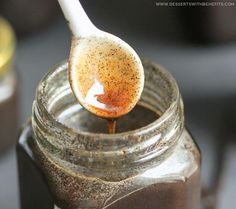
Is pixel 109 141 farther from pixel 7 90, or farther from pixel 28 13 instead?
pixel 28 13

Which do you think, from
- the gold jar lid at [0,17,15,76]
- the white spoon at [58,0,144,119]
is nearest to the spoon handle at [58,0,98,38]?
the white spoon at [58,0,144,119]

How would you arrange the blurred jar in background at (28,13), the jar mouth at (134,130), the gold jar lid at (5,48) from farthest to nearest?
the blurred jar in background at (28,13)
the gold jar lid at (5,48)
the jar mouth at (134,130)

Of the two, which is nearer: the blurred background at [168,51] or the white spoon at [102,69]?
the white spoon at [102,69]

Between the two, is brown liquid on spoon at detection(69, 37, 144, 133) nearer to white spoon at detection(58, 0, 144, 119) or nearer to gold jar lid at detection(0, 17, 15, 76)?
white spoon at detection(58, 0, 144, 119)

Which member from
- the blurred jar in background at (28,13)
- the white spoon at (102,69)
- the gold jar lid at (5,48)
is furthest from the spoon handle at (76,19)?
the blurred jar in background at (28,13)

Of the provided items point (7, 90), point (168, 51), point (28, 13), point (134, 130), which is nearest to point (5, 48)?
point (7, 90)

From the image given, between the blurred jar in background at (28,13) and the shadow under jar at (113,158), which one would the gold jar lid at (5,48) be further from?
the shadow under jar at (113,158)
